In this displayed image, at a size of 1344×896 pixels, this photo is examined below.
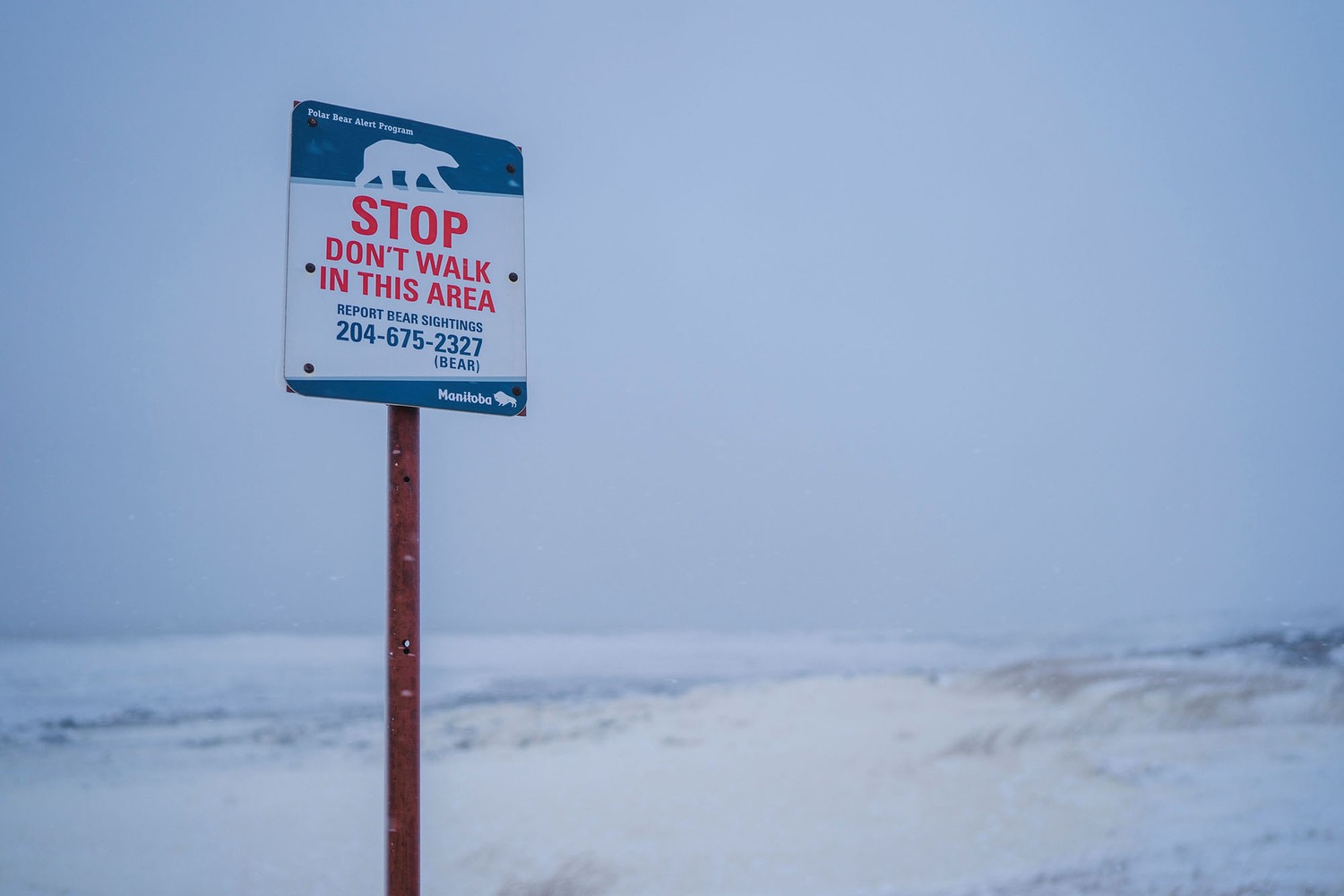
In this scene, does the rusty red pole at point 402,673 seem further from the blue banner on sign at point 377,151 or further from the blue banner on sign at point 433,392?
the blue banner on sign at point 377,151

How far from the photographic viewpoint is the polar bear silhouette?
6.63 ft

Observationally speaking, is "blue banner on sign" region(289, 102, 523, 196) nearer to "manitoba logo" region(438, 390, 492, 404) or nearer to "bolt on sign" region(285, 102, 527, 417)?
"bolt on sign" region(285, 102, 527, 417)

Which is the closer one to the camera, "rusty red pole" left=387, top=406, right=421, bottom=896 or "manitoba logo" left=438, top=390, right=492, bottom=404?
"rusty red pole" left=387, top=406, right=421, bottom=896

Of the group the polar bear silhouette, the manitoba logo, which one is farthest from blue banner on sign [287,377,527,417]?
the polar bear silhouette

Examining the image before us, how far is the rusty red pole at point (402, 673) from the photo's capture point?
1927 millimetres

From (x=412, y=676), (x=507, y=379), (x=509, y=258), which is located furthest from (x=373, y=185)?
(x=412, y=676)

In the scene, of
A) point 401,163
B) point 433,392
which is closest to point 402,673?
point 433,392

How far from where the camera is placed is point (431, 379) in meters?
2.01

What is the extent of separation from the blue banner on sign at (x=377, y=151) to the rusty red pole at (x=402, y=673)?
542 mm

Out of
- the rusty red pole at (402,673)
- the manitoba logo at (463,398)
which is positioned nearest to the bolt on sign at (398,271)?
the manitoba logo at (463,398)

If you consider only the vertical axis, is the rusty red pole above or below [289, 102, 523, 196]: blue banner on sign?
below

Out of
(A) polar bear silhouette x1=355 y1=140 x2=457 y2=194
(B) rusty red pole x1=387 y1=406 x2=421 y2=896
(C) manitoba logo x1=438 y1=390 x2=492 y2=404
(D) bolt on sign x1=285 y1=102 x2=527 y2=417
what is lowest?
(B) rusty red pole x1=387 y1=406 x2=421 y2=896

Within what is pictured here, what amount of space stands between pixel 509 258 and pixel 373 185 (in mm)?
313

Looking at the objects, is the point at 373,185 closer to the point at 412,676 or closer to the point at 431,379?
the point at 431,379
